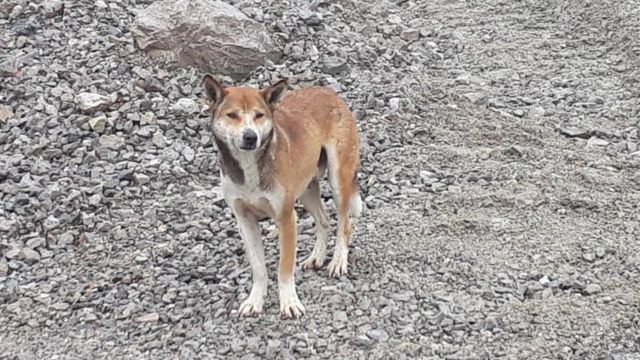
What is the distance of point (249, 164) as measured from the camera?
19.0ft

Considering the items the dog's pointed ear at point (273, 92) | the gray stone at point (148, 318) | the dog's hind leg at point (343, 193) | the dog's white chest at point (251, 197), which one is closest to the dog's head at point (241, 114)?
the dog's pointed ear at point (273, 92)

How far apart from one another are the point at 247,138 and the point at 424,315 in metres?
1.52

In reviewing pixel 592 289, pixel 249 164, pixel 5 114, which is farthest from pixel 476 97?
pixel 249 164

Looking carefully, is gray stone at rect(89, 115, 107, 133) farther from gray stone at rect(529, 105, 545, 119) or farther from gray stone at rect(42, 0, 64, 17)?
gray stone at rect(529, 105, 545, 119)

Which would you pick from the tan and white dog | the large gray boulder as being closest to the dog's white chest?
the tan and white dog

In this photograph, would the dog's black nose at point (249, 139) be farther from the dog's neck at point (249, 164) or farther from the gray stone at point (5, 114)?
the gray stone at point (5, 114)

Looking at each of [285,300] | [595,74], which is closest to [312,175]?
Answer: [285,300]

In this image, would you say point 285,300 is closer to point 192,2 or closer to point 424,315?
point 424,315

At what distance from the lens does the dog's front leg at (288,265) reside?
5977 mm

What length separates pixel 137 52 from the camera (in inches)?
374

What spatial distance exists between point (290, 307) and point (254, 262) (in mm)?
342

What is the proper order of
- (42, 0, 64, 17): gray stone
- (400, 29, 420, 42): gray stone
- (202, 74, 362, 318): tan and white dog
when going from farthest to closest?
(400, 29, 420, 42): gray stone
(42, 0, 64, 17): gray stone
(202, 74, 362, 318): tan and white dog

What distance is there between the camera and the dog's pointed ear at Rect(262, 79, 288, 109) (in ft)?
19.0

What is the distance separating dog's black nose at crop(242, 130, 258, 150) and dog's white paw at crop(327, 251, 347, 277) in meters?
1.33
